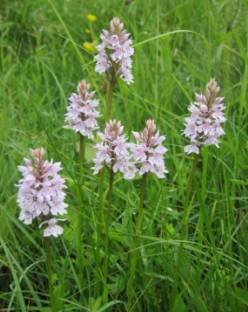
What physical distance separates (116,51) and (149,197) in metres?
0.58

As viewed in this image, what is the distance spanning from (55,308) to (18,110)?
4.89ft

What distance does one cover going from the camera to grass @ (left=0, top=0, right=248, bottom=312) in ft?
5.79

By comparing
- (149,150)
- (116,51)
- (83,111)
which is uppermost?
(116,51)

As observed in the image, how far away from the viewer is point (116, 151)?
1.55 metres

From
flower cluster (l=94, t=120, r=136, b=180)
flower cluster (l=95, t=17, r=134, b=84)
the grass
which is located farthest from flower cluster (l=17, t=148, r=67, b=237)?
flower cluster (l=95, t=17, r=134, b=84)

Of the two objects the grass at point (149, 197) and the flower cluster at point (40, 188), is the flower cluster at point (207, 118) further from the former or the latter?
the flower cluster at point (40, 188)

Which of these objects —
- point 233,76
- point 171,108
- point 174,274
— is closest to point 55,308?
point 174,274

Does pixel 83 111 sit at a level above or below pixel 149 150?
above

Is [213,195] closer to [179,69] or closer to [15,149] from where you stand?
[15,149]

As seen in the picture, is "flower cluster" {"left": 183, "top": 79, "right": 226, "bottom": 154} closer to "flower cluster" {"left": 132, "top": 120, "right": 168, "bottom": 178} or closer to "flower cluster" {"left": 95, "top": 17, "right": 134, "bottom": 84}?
"flower cluster" {"left": 132, "top": 120, "right": 168, "bottom": 178}

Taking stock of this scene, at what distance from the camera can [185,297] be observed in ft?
5.89

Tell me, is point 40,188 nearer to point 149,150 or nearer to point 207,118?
point 149,150

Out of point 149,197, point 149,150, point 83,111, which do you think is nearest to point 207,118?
point 149,150

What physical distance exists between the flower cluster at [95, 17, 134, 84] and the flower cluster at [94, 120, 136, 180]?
25 cm
